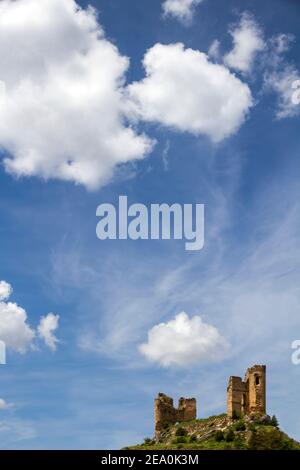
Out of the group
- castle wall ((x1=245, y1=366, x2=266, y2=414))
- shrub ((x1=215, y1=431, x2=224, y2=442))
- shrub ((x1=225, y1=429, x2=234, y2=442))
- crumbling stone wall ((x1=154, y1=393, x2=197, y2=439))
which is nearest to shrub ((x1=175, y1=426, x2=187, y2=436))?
crumbling stone wall ((x1=154, y1=393, x2=197, y2=439))

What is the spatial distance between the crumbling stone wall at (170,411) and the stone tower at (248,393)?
36.0 ft

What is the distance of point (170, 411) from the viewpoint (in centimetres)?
10956

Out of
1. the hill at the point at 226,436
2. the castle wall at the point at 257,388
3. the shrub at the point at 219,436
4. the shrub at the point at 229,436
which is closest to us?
the hill at the point at 226,436

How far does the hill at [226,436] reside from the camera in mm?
91250

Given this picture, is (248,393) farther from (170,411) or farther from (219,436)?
(170,411)

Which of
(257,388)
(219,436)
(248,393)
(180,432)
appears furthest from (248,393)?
(180,432)

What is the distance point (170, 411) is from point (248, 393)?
47.3ft

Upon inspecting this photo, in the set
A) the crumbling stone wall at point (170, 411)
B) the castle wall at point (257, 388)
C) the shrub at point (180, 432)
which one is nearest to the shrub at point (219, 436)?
the castle wall at point (257, 388)

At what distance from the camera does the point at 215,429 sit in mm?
98312

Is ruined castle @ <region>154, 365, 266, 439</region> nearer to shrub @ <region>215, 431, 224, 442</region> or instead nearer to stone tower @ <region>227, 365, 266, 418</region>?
stone tower @ <region>227, 365, 266, 418</region>

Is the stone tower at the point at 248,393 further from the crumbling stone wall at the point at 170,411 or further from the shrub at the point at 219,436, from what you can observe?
the crumbling stone wall at the point at 170,411
